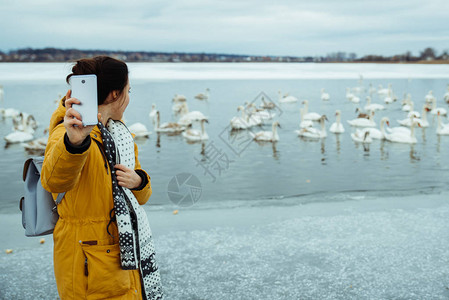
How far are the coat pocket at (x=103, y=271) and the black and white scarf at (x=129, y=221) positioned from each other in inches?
1.4

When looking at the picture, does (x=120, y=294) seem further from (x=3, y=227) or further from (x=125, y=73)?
(x=3, y=227)

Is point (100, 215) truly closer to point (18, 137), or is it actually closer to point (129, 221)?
point (129, 221)

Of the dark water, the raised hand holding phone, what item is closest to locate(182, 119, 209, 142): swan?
the dark water

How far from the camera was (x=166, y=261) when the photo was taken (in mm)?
3756

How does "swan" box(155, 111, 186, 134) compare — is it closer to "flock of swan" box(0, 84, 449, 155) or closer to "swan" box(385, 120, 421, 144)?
"flock of swan" box(0, 84, 449, 155)

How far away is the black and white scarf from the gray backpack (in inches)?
11.0

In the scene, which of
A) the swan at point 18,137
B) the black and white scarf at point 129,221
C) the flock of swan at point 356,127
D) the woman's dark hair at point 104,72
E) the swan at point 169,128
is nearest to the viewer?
the woman's dark hair at point 104,72

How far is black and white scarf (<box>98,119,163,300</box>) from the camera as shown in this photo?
183cm

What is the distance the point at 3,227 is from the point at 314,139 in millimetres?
8104

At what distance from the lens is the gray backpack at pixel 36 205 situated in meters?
1.86

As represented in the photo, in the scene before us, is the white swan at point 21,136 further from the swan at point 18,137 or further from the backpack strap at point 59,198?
the backpack strap at point 59,198

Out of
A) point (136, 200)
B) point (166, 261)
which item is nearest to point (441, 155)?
point (166, 261)

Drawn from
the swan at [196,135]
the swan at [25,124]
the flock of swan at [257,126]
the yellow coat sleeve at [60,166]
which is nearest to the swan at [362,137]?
the flock of swan at [257,126]

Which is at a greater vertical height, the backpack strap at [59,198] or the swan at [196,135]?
the backpack strap at [59,198]
